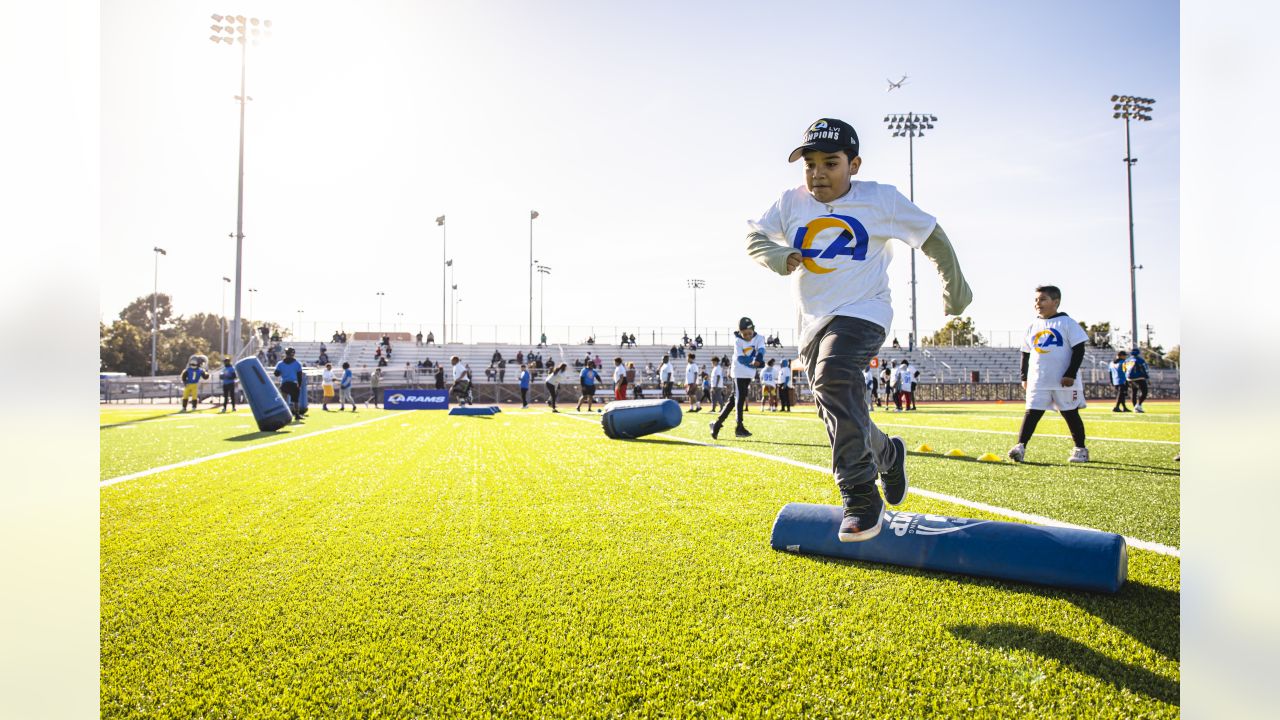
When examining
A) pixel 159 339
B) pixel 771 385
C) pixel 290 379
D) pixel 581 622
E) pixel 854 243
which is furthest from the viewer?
pixel 159 339

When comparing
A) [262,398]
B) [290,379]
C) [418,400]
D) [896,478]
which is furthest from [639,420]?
[418,400]

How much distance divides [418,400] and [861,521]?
28.7 m

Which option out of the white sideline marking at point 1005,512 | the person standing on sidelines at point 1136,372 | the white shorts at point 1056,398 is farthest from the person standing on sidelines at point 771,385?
the white sideline marking at point 1005,512

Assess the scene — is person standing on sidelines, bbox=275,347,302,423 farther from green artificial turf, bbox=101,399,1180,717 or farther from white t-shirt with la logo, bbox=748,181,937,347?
white t-shirt with la logo, bbox=748,181,937,347

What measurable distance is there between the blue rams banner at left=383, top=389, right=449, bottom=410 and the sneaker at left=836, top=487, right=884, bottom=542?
2797 centimetres

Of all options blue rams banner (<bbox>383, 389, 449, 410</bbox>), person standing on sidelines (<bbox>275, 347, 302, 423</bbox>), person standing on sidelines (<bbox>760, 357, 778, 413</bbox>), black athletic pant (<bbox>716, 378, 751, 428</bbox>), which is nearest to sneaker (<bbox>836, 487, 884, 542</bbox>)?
black athletic pant (<bbox>716, 378, 751, 428</bbox>)

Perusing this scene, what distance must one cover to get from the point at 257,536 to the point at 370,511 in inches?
32.4

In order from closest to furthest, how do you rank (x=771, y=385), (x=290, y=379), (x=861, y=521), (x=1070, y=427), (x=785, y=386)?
(x=861, y=521) < (x=1070, y=427) < (x=290, y=379) < (x=785, y=386) < (x=771, y=385)

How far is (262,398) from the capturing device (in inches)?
528

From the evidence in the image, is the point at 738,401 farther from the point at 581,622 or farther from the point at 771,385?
the point at 771,385
